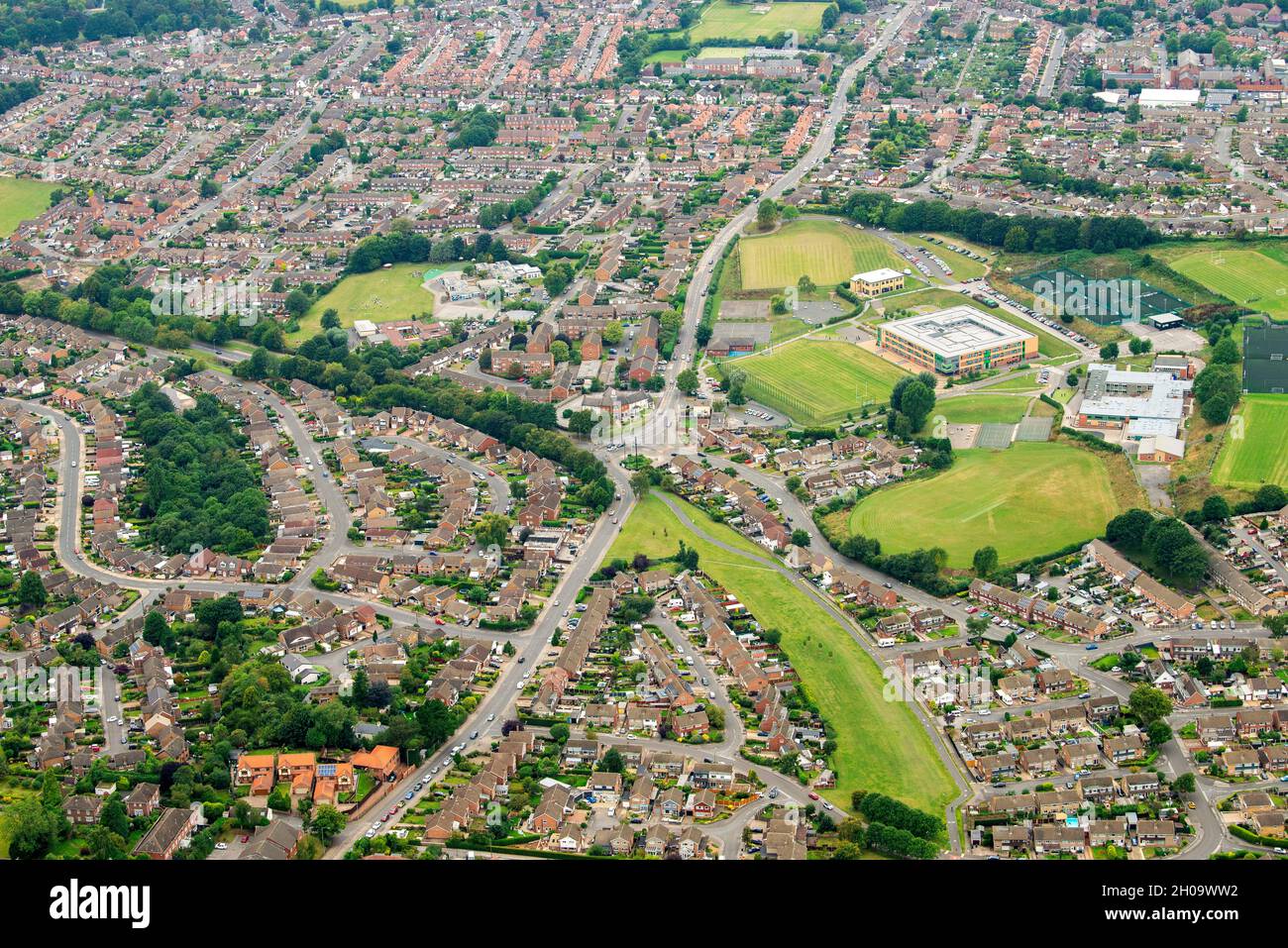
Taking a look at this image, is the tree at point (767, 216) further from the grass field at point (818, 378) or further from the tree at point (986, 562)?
the tree at point (986, 562)

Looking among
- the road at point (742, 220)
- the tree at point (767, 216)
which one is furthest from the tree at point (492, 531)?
the tree at point (767, 216)

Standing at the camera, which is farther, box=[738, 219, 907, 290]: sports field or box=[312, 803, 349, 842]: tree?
box=[738, 219, 907, 290]: sports field

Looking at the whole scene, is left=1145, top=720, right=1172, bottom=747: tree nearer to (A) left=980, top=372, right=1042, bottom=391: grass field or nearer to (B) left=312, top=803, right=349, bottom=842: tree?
(B) left=312, top=803, right=349, bottom=842: tree

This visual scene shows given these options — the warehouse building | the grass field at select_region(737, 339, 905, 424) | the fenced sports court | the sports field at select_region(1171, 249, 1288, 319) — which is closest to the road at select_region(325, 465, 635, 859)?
the grass field at select_region(737, 339, 905, 424)

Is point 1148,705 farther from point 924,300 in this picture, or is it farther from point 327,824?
point 924,300

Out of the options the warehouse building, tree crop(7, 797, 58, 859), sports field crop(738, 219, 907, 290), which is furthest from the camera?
sports field crop(738, 219, 907, 290)

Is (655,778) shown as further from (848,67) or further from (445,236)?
(848,67)

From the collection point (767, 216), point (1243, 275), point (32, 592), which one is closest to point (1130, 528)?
point (1243, 275)
